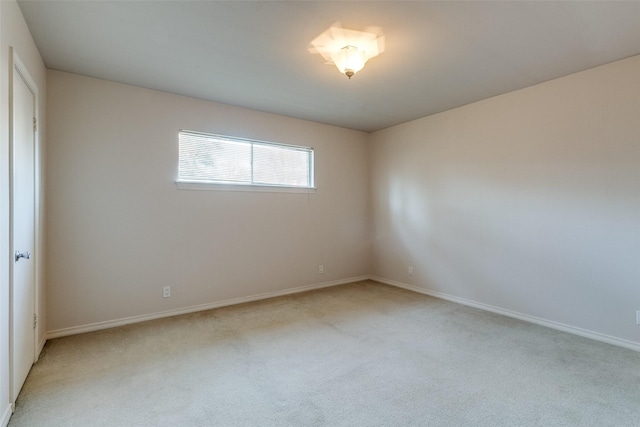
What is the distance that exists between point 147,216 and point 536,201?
4272 mm

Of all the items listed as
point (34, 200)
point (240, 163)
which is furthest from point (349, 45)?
point (34, 200)

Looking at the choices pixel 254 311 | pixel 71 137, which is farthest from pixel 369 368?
pixel 71 137

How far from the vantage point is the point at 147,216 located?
3348 millimetres

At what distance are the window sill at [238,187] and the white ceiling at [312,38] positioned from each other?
105 cm

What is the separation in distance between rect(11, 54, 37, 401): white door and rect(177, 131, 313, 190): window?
137 centimetres

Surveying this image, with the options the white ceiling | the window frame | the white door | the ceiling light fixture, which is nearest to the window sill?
the window frame

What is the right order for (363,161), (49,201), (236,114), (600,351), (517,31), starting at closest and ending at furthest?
(517,31) → (600,351) → (49,201) → (236,114) → (363,161)

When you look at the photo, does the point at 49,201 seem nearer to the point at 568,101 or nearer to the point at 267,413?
the point at 267,413

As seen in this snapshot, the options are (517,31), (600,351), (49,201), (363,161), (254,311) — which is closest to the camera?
(517,31)

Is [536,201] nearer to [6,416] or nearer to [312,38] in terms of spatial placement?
[312,38]

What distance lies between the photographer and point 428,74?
3.02 metres

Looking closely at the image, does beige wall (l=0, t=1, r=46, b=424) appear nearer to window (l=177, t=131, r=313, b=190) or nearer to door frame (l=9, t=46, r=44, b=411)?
door frame (l=9, t=46, r=44, b=411)

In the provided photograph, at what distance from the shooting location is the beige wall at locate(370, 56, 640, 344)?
9.07 ft

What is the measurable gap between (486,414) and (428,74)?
2.85 m
